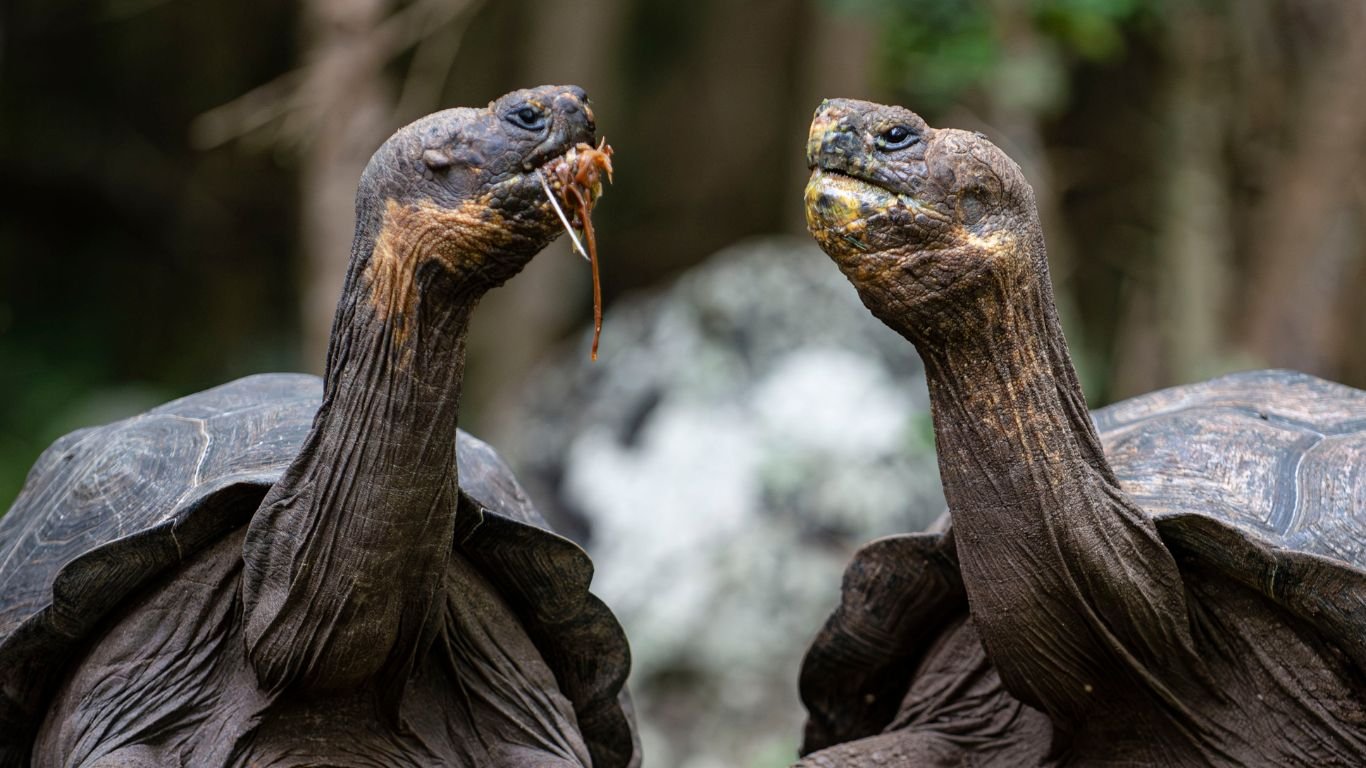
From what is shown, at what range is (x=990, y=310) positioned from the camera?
2.99m

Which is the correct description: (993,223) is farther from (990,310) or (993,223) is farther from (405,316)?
(405,316)

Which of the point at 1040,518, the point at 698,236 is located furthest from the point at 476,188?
the point at 698,236

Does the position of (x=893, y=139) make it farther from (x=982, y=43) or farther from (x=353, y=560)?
(x=982, y=43)

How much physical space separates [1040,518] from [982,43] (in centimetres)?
574

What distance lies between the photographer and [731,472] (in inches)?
271

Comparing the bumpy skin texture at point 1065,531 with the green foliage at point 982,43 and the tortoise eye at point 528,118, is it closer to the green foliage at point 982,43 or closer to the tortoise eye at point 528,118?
the tortoise eye at point 528,118

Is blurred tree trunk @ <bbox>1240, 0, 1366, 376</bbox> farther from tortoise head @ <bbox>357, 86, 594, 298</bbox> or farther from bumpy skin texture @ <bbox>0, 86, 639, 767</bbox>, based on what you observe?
tortoise head @ <bbox>357, 86, 594, 298</bbox>

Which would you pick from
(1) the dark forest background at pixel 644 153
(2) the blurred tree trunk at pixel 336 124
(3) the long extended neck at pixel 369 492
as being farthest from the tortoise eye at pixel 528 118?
(2) the blurred tree trunk at pixel 336 124

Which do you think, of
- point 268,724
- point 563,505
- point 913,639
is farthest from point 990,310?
point 563,505

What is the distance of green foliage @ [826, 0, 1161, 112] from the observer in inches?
333

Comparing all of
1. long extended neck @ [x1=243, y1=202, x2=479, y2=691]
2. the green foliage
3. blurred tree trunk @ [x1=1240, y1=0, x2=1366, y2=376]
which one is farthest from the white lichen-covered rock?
long extended neck @ [x1=243, y1=202, x2=479, y2=691]

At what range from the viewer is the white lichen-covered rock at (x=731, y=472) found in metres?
6.38

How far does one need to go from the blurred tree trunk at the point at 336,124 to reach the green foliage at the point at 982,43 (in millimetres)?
2322

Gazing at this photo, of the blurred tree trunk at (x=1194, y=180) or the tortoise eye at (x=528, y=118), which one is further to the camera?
the blurred tree trunk at (x=1194, y=180)
